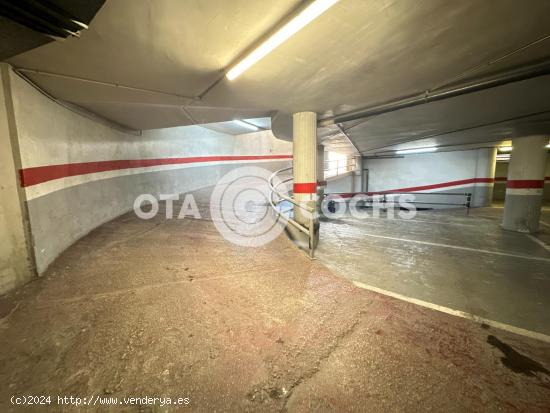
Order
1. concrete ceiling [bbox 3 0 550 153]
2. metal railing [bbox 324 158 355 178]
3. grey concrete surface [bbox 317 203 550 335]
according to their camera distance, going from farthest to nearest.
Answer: metal railing [bbox 324 158 355 178]
grey concrete surface [bbox 317 203 550 335]
concrete ceiling [bbox 3 0 550 153]

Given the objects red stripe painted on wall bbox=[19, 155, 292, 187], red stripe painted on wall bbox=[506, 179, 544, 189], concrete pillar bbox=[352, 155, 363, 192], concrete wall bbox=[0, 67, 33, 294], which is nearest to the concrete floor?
concrete wall bbox=[0, 67, 33, 294]

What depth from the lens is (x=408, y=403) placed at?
48.9 inches

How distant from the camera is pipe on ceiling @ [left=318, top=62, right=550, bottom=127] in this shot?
2.67 metres

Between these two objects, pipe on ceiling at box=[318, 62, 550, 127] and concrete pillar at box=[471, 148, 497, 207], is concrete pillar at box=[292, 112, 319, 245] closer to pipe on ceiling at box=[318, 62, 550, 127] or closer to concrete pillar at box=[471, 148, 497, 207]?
pipe on ceiling at box=[318, 62, 550, 127]

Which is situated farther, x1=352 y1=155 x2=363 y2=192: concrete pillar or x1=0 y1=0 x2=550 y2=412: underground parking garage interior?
x1=352 y1=155 x2=363 y2=192: concrete pillar

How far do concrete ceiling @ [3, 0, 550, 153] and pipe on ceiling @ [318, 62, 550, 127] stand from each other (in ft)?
0.36

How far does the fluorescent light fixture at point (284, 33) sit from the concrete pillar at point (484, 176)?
41.7 feet

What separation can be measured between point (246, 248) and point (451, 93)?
3.79 meters

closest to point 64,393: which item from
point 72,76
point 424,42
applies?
point 72,76

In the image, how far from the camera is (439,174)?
1146 cm

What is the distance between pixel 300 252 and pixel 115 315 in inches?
89.8

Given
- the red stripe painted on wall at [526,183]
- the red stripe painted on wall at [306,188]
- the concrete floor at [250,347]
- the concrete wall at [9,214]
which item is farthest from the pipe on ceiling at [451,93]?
the concrete wall at [9,214]

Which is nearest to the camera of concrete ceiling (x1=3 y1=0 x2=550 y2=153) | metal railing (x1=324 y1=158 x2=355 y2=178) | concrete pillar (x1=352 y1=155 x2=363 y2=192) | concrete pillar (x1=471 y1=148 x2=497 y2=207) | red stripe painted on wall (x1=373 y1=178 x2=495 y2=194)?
concrete ceiling (x1=3 y1=0 x2=550 y2=153)

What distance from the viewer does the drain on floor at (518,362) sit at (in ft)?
4.81
